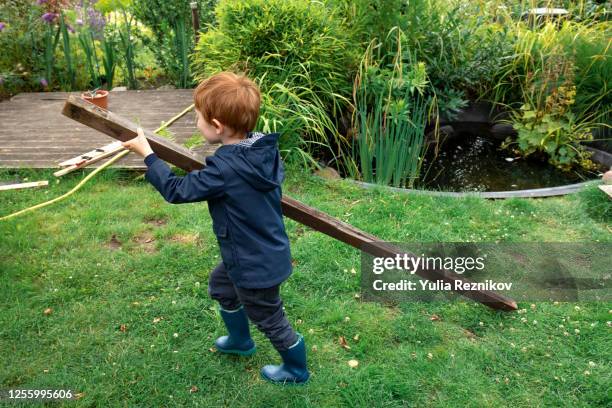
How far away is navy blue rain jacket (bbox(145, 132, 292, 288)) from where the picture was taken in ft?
6.64

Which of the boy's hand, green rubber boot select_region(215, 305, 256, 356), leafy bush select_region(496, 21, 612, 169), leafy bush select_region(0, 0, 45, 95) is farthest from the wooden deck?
leafy bush select_region(496, 21, 612, 169)

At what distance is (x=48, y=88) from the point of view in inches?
280

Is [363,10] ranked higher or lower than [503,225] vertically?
higher

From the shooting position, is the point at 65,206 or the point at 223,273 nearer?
the point at 223,273

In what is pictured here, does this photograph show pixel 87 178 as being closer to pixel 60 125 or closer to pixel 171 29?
pixel 60 125

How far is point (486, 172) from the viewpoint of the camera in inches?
218

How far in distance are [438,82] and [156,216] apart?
3.57m

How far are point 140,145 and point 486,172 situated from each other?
4.29 meters

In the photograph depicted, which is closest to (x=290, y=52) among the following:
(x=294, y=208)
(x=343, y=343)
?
(x=294, y=208)

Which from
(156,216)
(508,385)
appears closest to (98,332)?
(156,216)

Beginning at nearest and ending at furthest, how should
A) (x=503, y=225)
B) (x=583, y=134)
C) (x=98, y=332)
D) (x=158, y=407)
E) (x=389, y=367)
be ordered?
(x=158, y=407) → (x=389, y=367) → (x=98, y=332) → (x=503, y=225) → (x=583, y=134)

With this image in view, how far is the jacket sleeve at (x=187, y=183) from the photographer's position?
2.00 m

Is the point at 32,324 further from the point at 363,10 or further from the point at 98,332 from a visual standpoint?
the point at 363,10

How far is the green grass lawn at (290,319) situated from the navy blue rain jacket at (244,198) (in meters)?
0.70
